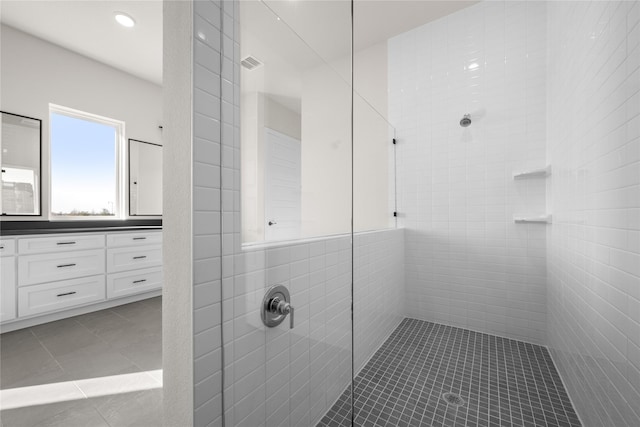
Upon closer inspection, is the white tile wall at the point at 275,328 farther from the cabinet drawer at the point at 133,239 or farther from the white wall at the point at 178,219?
the cabinet drawer at the point at 133,239

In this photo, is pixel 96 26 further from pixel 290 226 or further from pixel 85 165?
pixel 290 226

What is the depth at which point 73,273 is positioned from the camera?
239 centimetres

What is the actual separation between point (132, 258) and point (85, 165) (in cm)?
123

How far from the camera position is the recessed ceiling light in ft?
7.59

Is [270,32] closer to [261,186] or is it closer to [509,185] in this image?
[261,186]

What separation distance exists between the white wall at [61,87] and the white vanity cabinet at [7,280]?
583 millimetres

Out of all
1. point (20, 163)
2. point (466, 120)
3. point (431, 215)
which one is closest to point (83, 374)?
point (20, 163)

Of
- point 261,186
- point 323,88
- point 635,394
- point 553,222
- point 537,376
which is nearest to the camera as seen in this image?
point 635,394

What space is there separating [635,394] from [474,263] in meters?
1.43

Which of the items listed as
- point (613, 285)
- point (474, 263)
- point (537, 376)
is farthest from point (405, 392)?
point (474, 263)

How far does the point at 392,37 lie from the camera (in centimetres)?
246

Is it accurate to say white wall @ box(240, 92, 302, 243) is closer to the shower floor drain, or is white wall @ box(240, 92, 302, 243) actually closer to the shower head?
the shower floor drain

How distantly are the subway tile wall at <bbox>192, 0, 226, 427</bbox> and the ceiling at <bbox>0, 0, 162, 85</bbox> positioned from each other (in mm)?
2179

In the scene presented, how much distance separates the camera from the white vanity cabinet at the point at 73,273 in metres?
2.08
